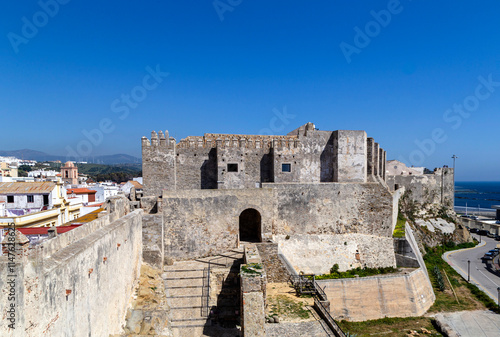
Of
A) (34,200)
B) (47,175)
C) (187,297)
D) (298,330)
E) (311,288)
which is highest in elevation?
(47,175)

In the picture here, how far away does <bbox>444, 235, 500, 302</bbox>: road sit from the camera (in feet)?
75.1

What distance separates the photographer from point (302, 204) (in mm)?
17219

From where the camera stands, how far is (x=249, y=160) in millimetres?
19469

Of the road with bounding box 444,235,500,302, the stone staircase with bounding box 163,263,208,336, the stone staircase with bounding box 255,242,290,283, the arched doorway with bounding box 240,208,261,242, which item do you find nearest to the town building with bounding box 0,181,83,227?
the stone staircase with bounding box 163,263,208,336

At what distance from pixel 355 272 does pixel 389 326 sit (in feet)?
9.69

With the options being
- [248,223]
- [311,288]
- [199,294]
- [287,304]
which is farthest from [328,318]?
[248,223]

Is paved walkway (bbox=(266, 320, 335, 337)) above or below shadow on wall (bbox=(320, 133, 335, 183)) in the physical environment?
below

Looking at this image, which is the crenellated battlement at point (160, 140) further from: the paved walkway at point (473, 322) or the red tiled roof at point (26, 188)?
the paved walkway at point (473, 322)

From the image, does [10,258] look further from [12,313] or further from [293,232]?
[293,232]

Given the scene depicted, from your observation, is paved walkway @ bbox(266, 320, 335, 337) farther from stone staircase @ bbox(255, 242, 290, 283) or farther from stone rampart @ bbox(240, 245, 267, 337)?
stone staircase @ bbox(255, 242, 290, 283)

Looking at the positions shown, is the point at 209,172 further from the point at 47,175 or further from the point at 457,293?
the point at 47,175

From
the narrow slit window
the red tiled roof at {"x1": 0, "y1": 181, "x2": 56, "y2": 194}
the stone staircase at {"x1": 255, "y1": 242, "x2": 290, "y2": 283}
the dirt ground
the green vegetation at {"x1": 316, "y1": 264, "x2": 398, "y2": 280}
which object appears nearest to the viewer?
the dirt ground

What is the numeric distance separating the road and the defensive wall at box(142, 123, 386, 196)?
1335 cm

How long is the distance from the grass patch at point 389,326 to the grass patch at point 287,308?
109 inches
